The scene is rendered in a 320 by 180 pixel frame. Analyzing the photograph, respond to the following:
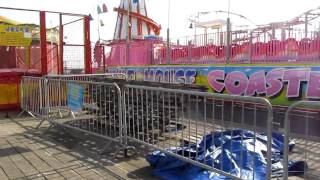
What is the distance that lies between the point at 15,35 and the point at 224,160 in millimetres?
9029

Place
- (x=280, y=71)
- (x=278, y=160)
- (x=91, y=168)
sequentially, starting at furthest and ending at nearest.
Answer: (x=280, y=71)
(x=91, y=168)
(x=278, y=160)

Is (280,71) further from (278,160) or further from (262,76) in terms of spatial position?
(278,160)

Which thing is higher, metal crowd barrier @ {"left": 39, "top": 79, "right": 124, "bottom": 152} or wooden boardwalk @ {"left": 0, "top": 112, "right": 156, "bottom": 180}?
metal crowd barrier @ {"left": 39, "top": 79, "right": 124, "bottom": 152}

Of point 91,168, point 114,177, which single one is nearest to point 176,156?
point 114,177

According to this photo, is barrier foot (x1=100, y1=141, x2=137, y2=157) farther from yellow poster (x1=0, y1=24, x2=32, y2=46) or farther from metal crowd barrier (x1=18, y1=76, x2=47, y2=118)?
yellow poster (x1=0, y1=24, x2=32, y2=46)

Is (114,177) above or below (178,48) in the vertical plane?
below

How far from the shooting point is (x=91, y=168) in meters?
5.59

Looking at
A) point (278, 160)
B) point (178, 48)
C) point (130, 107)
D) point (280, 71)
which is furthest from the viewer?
point (178, 48)

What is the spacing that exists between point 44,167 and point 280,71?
27.1 ft

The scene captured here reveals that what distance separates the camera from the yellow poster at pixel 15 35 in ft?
37.3

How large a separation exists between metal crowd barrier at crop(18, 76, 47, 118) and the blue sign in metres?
1.10

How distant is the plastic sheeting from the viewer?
479cm

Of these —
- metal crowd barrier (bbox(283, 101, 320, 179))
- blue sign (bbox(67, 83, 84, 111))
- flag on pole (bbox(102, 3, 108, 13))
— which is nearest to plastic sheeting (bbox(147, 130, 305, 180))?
metal crowd barrier (bbox(283, 101, 320, 179))

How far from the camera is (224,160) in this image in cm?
493
